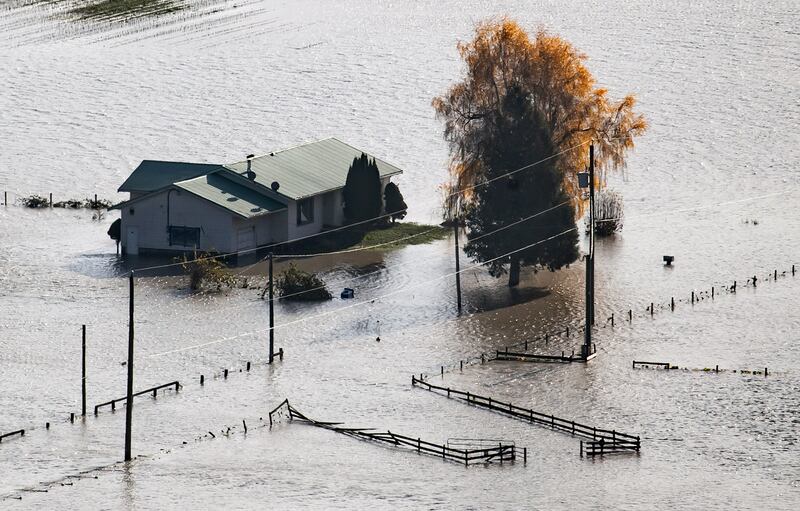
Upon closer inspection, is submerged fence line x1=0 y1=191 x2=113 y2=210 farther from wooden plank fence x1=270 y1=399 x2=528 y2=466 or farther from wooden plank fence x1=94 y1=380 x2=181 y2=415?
wooden plank fence x1=270 y1=399 x2=528 y2=466

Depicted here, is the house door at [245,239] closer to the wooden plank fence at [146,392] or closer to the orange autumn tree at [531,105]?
the orange autumn tree at [531,105]

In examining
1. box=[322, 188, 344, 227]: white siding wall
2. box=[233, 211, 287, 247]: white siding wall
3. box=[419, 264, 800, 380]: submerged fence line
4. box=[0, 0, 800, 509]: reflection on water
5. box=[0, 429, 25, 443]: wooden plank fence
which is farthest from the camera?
box=[322, 188, 344, 227]: white siding wall

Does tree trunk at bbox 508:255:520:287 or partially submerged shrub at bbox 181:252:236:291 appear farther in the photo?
tree trunk at bbox 508:255:520:287

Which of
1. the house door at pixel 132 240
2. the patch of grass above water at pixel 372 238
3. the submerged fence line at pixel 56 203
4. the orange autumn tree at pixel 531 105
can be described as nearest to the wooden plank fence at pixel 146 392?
the orange autumn tree at pixel 531 105

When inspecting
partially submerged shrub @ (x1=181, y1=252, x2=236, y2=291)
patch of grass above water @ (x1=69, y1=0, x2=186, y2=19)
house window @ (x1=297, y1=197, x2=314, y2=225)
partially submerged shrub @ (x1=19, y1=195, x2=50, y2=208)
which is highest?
patch of grass above water @ (x1=69, y1=0, x2=186, y2=19)

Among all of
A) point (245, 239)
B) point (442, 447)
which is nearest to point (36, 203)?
point (245, 239)

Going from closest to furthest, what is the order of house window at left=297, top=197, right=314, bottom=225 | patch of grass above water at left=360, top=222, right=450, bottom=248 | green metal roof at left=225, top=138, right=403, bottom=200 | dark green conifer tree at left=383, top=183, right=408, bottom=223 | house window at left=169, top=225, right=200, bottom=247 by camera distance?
house window at left=169, top=225, right=200, bottom=247 → house window at left=297, top=197, right=314, bottom=225 → green metal roof at left=225, top=138, right=403, bottom=200 → patch of grass above water at left=360, top=222, right=450, bottom=248 → dark green conifer tree at left=383, top=183, right=408, bottom=223

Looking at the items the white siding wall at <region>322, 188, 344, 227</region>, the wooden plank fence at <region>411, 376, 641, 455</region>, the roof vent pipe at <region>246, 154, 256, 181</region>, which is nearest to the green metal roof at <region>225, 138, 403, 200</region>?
the roof vent pipe at <region>246, 154, 256, 181</region>
